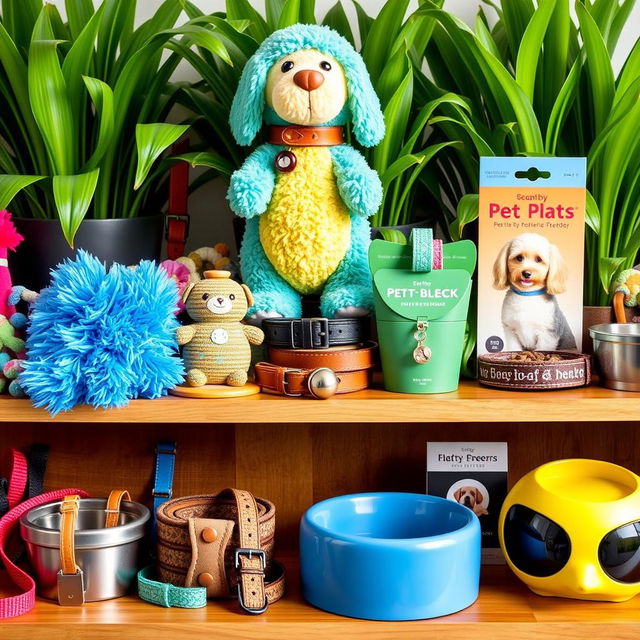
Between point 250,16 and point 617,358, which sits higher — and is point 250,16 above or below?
above

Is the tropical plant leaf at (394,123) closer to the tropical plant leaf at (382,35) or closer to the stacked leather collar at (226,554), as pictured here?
the tropical plant leaf at (382,35)

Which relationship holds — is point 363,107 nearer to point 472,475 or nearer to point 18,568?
point 472,475

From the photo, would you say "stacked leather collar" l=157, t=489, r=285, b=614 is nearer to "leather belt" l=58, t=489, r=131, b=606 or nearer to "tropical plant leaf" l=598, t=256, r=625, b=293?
"leather belt" l=58, t=489, r=131, b=606

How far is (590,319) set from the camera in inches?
45.1

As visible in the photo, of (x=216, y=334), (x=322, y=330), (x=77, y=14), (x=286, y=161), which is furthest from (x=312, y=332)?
(x=77, y=14)

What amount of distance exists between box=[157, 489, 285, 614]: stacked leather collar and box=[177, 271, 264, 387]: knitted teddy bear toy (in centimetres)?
15

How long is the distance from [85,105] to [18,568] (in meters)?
0.61

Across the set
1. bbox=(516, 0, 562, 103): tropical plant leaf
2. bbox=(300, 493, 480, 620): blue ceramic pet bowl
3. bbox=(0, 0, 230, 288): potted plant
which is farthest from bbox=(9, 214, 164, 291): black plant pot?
bbox=(516, 0, 562, 103): tropical plant leaf

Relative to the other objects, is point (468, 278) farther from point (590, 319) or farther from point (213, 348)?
point (213, 348)

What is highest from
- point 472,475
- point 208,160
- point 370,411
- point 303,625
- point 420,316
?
point 208,160

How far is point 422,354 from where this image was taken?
1027 mm

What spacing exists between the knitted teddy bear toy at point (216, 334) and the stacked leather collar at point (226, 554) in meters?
0.15

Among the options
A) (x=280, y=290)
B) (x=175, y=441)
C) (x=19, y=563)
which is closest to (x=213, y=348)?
(x=280, y=290)

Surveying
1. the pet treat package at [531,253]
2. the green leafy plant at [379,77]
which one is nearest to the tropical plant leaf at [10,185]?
the green leafy plant at [379,77]
